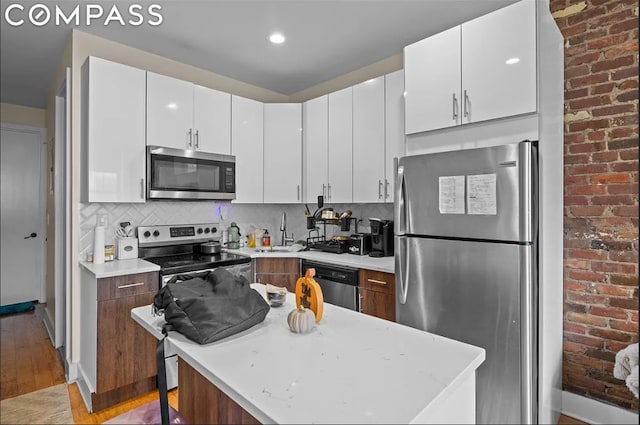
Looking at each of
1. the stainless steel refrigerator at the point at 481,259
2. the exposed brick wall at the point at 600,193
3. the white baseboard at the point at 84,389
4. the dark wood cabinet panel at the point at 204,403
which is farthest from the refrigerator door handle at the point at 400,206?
the white baseboard at the point at 84,389

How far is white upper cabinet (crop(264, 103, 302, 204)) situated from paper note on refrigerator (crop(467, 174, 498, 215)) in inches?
76.2

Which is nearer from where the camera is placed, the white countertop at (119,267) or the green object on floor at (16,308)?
the white countertop at (119,267)

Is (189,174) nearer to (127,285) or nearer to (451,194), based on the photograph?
(127,285)

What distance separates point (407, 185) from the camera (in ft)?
7.14

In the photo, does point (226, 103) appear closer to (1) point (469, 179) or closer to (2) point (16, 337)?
(1) point (469, 179)

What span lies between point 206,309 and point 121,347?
5.58 ft

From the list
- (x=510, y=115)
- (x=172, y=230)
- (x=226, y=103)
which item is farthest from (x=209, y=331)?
(x=226, y=103)

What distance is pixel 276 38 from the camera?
282 cm

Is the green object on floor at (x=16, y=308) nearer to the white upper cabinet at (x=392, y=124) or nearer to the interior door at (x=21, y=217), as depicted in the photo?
the interior door at (x=21, y=217)

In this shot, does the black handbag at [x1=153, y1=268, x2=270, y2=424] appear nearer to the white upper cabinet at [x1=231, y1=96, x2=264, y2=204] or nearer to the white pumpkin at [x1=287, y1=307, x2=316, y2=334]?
the white pumpkin at [x1=287, y1=307, x2=316, y2=334]

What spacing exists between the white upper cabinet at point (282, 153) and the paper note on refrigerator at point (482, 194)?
194 cm

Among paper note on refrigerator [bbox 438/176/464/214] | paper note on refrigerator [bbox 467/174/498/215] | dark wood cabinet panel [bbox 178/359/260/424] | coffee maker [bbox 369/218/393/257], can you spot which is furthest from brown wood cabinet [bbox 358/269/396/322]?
dark wood cabinet panel [bbox 178/359/260/424]

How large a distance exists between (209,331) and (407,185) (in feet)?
4.95

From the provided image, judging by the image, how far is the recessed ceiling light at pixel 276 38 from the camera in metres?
2.76
